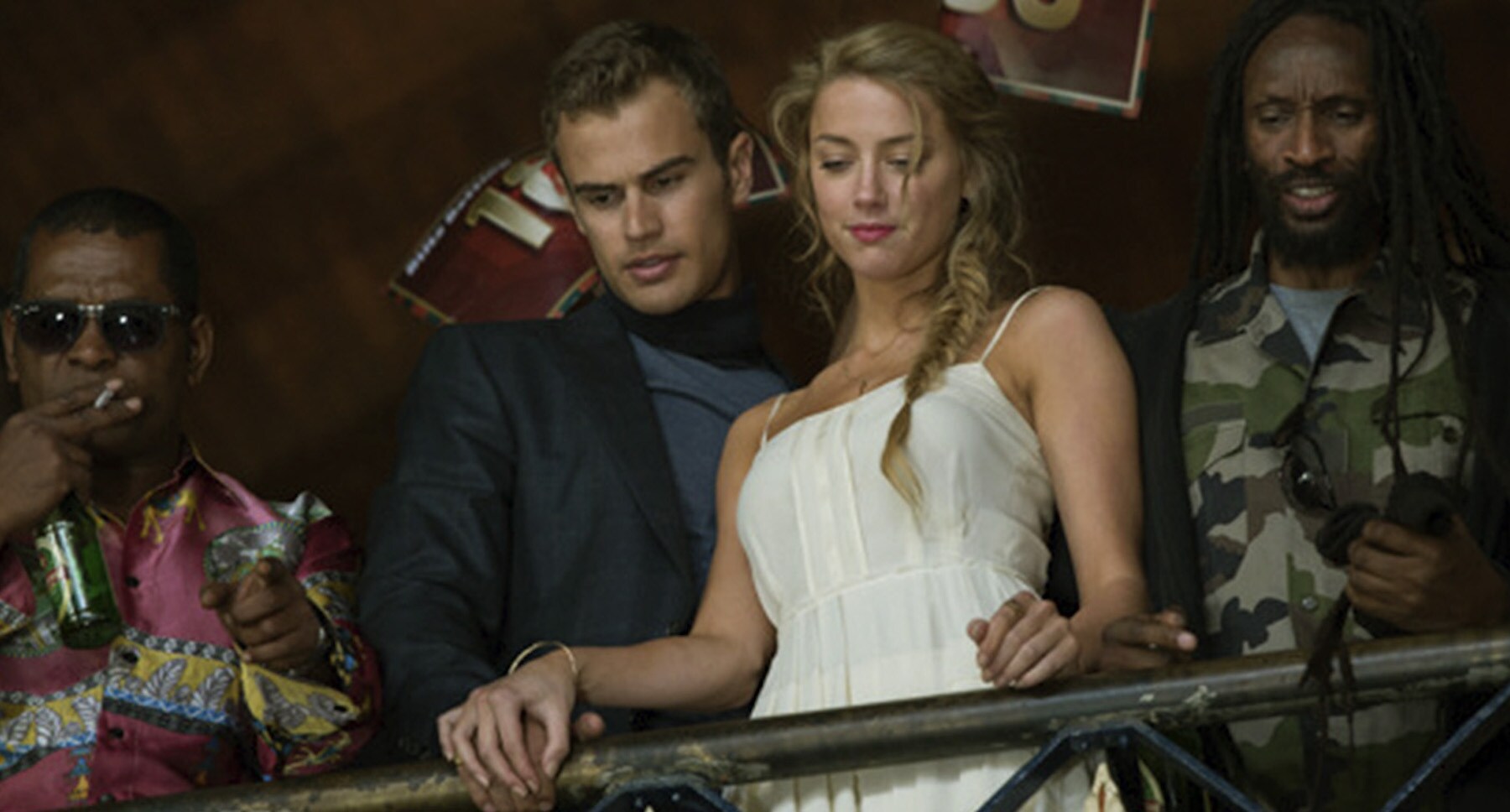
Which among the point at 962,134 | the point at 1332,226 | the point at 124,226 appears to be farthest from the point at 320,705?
the point at 1332,226

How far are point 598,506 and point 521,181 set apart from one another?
49.3 inches

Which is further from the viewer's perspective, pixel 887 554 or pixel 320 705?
pixel 320 705

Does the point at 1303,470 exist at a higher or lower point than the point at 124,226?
lower

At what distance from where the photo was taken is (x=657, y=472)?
12.2 feet

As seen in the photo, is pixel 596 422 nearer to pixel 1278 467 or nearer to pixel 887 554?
pixel 887 554

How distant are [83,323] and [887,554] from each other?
1273 mm

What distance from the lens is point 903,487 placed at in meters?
3.21

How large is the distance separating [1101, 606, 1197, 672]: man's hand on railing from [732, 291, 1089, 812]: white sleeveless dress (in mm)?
169

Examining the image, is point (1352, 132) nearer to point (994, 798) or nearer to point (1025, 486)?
point (1025, 486)

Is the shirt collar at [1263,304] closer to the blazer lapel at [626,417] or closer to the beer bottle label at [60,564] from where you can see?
the blazer lapel at [626,417]

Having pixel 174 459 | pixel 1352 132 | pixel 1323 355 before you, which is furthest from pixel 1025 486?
pixel 174 459

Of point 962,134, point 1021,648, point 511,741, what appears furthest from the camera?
point 962,134

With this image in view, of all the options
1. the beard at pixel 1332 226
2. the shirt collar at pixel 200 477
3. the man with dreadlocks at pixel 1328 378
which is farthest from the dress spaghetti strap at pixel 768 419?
the shirt collar at pixel 200 477

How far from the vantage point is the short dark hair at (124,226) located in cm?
400
